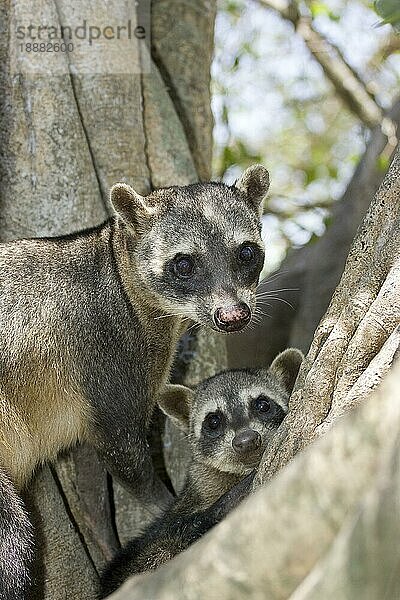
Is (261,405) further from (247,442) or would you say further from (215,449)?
(247,442)

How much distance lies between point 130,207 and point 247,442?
137 centimetres

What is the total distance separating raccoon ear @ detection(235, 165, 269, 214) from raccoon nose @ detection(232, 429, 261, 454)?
129cm

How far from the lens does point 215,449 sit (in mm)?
4895

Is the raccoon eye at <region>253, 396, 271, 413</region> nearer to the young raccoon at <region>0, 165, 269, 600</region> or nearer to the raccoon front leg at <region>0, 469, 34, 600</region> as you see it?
the young raccoon at <region>0, 165, 269, 600</region>

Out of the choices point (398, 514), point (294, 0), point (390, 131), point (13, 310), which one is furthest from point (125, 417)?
point (294, 0)

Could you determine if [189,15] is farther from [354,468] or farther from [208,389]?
[354,468]

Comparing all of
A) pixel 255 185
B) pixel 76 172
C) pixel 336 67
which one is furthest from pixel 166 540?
pixel 336 67

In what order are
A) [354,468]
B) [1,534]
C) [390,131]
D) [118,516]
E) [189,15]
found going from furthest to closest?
[390,131]
[189,15]
[118,516]
[1,534]
[354,468]

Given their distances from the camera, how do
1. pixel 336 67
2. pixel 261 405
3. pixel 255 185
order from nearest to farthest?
pixel 261 405 < pixel 255 185 < pixel 336 67

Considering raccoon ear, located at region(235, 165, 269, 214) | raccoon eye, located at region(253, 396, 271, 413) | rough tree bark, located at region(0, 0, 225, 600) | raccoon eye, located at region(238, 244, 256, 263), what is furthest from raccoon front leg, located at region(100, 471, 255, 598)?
raccoon ear, located at region(235, 165, 269, 214)

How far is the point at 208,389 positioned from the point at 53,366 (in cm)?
92

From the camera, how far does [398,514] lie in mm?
1809

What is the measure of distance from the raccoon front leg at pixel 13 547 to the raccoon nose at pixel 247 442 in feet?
3.54

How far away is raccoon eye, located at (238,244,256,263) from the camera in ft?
15.7
